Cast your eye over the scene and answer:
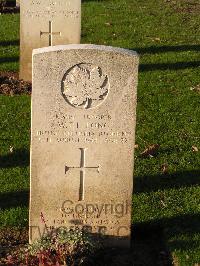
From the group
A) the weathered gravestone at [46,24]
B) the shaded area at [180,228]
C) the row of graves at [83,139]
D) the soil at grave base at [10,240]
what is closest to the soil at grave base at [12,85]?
the weathered gravestone at [46,24]

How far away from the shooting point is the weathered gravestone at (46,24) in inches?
403

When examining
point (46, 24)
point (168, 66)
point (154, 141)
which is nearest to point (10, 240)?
point (154, 141)

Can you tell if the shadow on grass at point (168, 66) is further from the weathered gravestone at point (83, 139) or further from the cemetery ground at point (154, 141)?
the weathered gravestone at point (83, 139)

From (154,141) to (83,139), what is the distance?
8.91 ft

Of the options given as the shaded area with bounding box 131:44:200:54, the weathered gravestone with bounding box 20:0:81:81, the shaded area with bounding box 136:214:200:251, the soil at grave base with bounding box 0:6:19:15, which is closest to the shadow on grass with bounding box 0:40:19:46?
the weathered gravestone with bounding box 20:0:81:81

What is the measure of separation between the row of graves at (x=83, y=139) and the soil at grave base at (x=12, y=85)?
15.0ft

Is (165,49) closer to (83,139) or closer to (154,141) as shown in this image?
(154,141)

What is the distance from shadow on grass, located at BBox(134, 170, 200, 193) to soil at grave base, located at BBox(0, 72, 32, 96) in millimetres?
3617

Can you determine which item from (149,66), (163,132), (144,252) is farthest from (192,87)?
(144,252)

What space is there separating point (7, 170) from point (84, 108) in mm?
2144

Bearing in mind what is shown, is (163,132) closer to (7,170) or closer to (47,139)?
(7,170)

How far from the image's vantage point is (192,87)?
10227 millimetres

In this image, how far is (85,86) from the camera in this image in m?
5.39

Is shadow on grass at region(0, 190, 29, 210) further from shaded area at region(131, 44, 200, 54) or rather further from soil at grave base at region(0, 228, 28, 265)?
shaded area at region(131, 44, 200, 54)
